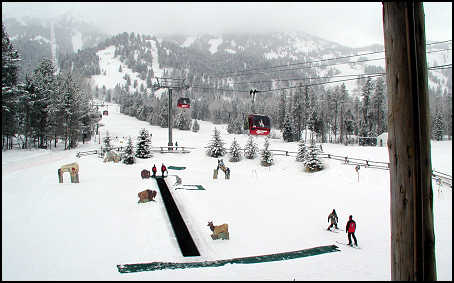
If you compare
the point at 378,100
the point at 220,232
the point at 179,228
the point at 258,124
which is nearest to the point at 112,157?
the point at 258,124

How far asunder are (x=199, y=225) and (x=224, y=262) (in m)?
4.15

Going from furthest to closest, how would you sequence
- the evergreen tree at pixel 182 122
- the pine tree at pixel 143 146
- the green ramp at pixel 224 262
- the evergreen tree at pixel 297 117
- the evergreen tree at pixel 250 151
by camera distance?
1. the evergreen tree at pixel 182 122
2. the evergreen tree at pixel 297 117
3. the evergreen tree at pixel 250 151
4. the pine tree at pixel 143 146
5. the green ramp at pixel 224 262

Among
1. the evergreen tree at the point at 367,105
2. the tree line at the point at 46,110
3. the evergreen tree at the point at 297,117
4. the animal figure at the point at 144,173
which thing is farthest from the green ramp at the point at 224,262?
the evergreen tree at the point at 297,117

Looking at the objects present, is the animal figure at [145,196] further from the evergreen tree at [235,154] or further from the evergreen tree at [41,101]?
the evergreen tree at [41,101]

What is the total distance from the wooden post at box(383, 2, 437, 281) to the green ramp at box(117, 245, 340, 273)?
692 cm

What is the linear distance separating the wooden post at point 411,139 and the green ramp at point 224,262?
22.7 ft

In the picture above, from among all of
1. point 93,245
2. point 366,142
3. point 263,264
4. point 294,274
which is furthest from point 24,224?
point 366,142

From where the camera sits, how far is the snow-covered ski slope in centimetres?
752

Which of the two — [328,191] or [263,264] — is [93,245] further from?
[328,191]

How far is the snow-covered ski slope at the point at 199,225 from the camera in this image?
24.7 ft

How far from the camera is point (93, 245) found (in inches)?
356

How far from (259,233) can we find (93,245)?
6.86 meters

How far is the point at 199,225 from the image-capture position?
12641 mm

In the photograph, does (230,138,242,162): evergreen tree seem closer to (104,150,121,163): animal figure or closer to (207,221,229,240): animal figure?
(104,150,121,163): animal figure
